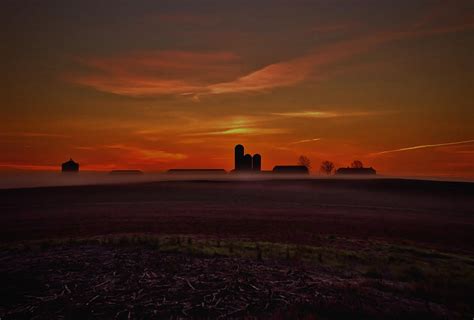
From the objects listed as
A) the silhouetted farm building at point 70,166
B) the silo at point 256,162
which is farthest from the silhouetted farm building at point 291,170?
the silhouetted farm building at point 70,166

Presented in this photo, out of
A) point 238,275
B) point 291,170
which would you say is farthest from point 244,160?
point 238,275

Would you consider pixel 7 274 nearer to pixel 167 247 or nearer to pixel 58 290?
pixel 58 290

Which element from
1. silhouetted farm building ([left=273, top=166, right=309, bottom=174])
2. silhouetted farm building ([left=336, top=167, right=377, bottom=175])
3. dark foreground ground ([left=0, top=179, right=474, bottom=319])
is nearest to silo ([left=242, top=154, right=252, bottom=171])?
silhouetted farm building ([left=273, top=166, right=309, bottom=174])

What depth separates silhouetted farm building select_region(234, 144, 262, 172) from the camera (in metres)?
151

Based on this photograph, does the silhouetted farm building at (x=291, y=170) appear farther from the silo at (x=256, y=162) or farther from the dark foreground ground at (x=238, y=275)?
the dark foreground ground at (x=238, y=275)

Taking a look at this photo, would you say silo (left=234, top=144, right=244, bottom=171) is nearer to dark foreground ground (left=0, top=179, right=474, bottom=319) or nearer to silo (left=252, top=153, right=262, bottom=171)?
silo (left=252, top=153, right=262, bottom=171)

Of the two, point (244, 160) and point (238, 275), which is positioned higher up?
point (244, 160)

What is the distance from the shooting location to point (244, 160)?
151875 millimetres

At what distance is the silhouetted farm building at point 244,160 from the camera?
15138 cm

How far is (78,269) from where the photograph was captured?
874cm

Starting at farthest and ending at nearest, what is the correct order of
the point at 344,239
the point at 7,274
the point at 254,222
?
1. the point at 254,222
2. the point at 344,239
3. the point at 7,274

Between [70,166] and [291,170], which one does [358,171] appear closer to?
[291,170]

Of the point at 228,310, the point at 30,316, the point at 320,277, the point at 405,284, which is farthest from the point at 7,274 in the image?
the point at 405,284

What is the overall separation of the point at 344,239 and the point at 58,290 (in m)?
12.2
